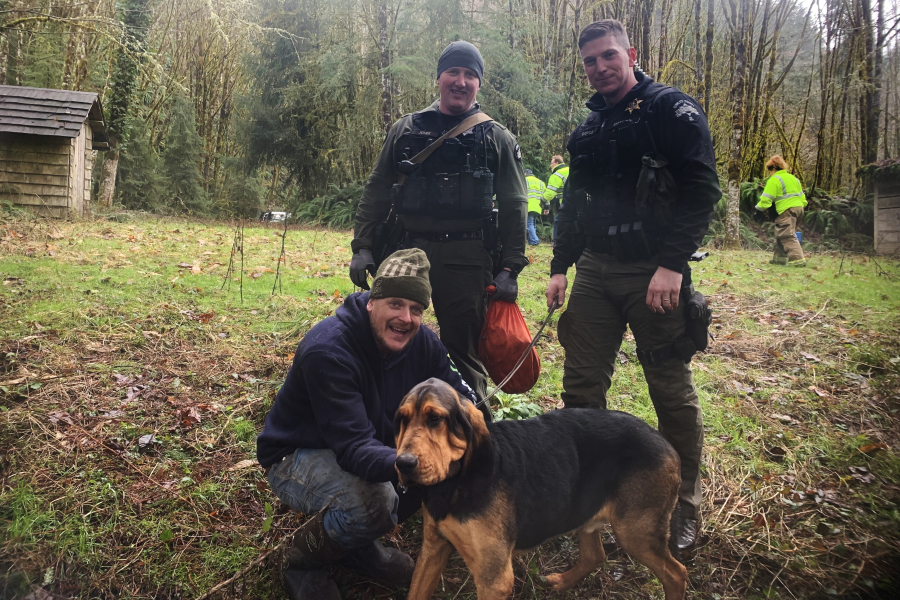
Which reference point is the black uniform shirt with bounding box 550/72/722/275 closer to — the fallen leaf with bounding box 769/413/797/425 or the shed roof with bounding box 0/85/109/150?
the fallen leaf with bounding box 769/413/797/425

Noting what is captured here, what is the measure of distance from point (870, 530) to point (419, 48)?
1576 centimetres

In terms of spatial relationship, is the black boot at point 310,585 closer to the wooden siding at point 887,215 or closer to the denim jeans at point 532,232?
the denim jeans at point 532,232

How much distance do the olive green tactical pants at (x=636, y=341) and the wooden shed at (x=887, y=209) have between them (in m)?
11.3

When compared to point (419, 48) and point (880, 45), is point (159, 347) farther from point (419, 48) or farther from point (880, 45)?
point (880, 45)

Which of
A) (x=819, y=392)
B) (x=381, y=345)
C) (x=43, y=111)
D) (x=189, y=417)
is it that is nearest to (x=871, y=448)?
(x=819, y=392)

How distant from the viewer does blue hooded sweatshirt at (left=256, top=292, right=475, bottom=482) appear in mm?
2449

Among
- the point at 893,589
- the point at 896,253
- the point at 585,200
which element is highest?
the point at 896,253

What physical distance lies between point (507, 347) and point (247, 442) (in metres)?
1.99

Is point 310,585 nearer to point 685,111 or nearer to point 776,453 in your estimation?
point 685,111

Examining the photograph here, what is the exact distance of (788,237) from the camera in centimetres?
1159

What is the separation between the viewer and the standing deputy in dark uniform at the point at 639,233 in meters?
2.73

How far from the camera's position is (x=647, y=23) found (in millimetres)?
17594

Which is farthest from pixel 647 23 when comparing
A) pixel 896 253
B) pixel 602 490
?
pixel 602 490

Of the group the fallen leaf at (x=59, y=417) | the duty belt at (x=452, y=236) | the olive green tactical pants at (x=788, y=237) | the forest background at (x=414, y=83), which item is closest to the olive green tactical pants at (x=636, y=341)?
the duty belt at (x=452, y=236)
